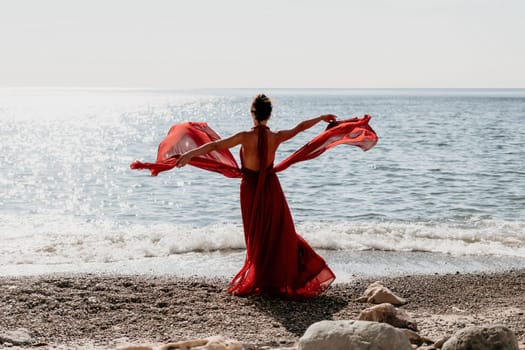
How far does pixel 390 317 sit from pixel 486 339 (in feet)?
4.68

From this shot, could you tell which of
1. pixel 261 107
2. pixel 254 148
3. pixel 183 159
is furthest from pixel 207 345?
pixel 261 107

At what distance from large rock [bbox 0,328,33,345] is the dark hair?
3227 mm

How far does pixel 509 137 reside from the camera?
4038 cm

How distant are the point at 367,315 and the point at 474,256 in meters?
5.31

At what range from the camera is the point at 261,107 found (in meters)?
7.91

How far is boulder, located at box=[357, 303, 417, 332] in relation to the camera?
681 centimetres

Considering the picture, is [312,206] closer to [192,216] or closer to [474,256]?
[192,216]

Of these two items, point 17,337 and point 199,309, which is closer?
point 17,337

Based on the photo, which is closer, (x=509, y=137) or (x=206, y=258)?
(x=206, y=258)

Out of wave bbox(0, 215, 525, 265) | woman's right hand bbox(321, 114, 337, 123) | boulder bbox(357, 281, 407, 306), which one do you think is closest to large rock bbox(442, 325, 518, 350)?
boulder bbox(357, 281, 407, 306)

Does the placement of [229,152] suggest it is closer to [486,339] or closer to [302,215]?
[486,339]

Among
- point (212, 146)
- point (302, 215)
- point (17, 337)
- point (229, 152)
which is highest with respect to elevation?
point (212, 146)

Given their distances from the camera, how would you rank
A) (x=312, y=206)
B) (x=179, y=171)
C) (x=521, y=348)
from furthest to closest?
(x=179, y=171), (x=312, y=206), (x=521, y=348)

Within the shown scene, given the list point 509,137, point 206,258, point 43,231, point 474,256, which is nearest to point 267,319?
point 206,258
